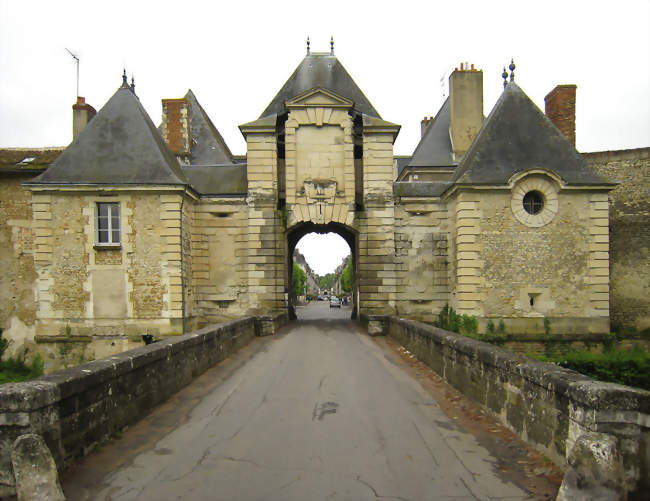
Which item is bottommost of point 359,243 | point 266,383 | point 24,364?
point 24,364

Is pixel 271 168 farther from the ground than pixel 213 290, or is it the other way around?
pixel 271 168

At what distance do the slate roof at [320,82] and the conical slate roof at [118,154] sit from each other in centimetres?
410

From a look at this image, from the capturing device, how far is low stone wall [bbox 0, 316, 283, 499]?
350cm

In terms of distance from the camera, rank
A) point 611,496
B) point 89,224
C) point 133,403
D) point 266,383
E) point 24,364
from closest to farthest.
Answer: point 611,496, point 133,403, point 266,383, point 89,224, point 24,364

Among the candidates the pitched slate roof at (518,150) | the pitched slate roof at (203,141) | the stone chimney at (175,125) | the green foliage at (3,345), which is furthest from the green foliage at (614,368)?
the green foliage at (3,345)

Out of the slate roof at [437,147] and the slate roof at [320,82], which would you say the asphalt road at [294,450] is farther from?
the slate roof at [437,147]

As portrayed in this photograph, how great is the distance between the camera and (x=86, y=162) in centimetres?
1474

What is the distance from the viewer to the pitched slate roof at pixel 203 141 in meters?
22.3

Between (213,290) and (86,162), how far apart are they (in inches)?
223

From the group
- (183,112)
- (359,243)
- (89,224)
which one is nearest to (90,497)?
(89,224)

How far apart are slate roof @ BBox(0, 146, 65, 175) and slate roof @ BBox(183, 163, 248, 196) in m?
5.46

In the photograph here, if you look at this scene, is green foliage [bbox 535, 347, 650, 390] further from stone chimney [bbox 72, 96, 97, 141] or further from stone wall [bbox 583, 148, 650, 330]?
stone chimney [bbox 72, 96, 97, 141]

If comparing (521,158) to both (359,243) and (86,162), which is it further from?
(86,162)

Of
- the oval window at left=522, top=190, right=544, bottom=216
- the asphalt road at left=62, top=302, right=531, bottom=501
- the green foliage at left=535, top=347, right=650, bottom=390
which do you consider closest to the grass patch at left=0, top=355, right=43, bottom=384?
the asphalt road at left=62, top=302, right=531, bottom=501
